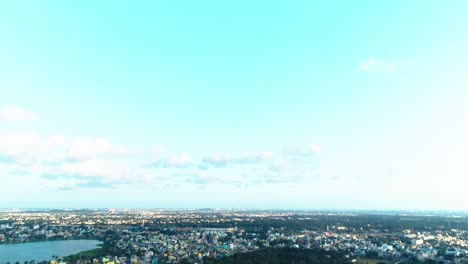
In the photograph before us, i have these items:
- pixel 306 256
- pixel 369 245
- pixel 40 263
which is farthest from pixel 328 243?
pixel 40 263

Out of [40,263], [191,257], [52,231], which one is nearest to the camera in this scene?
[40,263]

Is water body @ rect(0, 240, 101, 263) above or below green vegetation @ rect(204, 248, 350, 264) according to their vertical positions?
below

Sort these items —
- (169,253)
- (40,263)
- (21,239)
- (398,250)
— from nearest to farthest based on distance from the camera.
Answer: (40,263), (169,253), (398,250), (21,239)

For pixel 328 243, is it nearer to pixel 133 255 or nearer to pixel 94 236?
pixel 133 255

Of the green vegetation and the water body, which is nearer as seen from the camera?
the green vegetation

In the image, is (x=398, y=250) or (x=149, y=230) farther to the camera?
(x=149, y=230)
